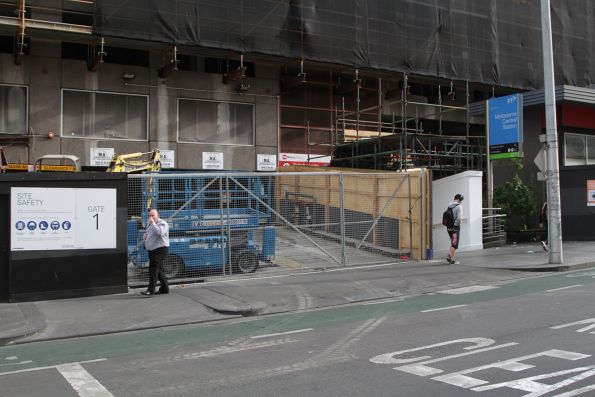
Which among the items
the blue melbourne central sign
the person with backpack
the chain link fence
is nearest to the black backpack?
the person with backpack

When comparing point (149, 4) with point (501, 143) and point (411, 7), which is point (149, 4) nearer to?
point (411, 7)

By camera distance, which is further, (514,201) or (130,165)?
(514,201)

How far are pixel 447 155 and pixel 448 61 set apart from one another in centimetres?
730

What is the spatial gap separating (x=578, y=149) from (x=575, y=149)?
201 millimetres

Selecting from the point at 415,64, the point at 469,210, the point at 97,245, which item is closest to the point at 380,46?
the point at 415,64

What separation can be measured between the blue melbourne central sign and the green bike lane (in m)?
8.91

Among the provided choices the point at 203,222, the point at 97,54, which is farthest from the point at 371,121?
the point at 203,222

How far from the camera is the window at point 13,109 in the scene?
20.5 m

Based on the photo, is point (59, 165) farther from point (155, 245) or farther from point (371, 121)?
point (371, 121)

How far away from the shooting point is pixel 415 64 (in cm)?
2492

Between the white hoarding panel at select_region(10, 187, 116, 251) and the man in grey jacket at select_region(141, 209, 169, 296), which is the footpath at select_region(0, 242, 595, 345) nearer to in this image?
the man in grey jacket at select_region(141, 209, 169, 296)

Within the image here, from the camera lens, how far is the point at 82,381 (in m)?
5.92

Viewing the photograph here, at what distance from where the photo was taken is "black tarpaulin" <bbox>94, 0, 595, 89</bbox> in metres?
20.6

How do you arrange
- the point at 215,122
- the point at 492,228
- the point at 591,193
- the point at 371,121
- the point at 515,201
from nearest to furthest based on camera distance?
the point at 492,228 < the point at 515,201 < the point at 591,193 < the point at 215,122 < the point at 371,121
